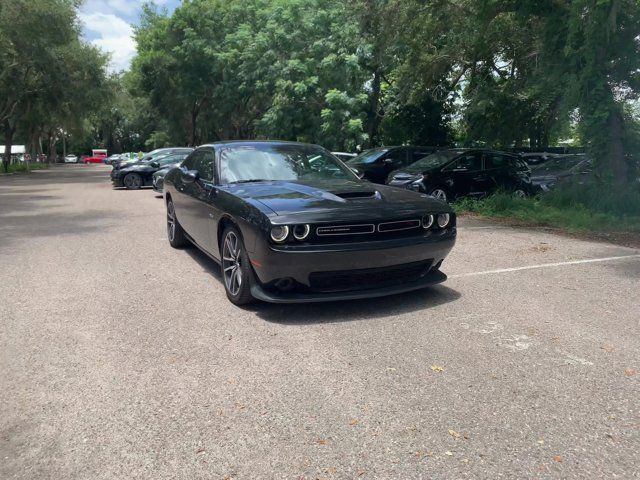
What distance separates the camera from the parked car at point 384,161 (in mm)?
16094

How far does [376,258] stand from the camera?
4719 millimetres

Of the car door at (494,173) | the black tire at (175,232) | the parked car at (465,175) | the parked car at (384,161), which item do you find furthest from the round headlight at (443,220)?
the parked car at (384,161)

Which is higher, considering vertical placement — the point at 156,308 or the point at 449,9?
the point at 449,9

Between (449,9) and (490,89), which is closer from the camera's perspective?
(449,9)

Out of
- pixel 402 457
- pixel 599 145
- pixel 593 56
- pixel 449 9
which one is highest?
pixel 449 9

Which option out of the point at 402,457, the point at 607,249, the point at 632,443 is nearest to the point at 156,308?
the point at 402,457

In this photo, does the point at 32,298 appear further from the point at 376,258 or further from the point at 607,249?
the point at 607,249

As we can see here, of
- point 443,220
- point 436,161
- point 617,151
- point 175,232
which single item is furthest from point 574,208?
point 175,232

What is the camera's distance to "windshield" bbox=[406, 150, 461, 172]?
43.2ft

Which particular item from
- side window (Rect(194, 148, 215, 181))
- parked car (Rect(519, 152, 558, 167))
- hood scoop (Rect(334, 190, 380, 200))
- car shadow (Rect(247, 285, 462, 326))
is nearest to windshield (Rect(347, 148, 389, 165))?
parked car (Rect(519, 152, 558, 167))

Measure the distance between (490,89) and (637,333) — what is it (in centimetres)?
1404

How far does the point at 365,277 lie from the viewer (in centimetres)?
485

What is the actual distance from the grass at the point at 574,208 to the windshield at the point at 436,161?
1042 millimetres

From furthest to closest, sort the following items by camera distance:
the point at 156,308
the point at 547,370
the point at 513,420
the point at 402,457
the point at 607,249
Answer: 1. the point at 607,249
2. the point at 156,308
3. the point at 547,370
4. the point at 513,420
5. the point at 402,457
